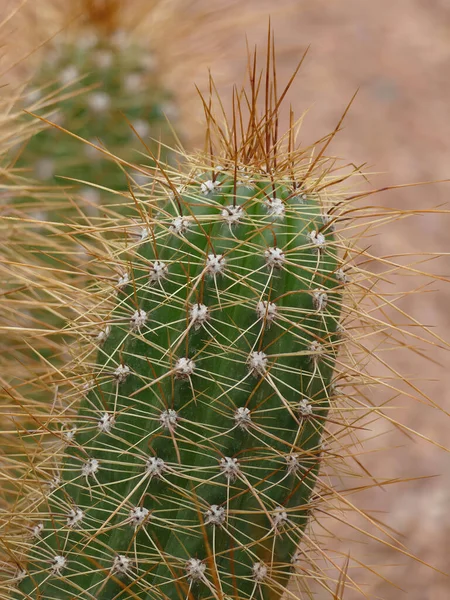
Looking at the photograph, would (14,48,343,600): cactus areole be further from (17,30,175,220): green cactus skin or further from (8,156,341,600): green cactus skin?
(17,30,175,220): green cactus skin

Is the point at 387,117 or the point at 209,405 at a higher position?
the point at 387,117

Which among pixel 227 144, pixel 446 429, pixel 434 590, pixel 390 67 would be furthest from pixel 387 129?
pixel 227 144

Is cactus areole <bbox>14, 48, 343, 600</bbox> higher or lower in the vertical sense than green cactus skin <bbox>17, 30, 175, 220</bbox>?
lower

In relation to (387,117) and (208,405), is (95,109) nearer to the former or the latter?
(208,405)

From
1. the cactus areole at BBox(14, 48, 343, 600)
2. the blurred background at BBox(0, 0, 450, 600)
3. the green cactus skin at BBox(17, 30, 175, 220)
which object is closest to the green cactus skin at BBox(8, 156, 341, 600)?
the cactus areole at BBox(14, 48, 343, 600)

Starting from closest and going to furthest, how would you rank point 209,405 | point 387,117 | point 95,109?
point 209,405, point 95,109, point 387,117

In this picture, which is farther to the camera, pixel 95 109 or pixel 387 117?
pixel 387 117


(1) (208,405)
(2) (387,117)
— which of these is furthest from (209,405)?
(2) (387,117)

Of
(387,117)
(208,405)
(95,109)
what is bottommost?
(208,405)

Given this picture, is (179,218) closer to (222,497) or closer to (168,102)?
(222,497)
